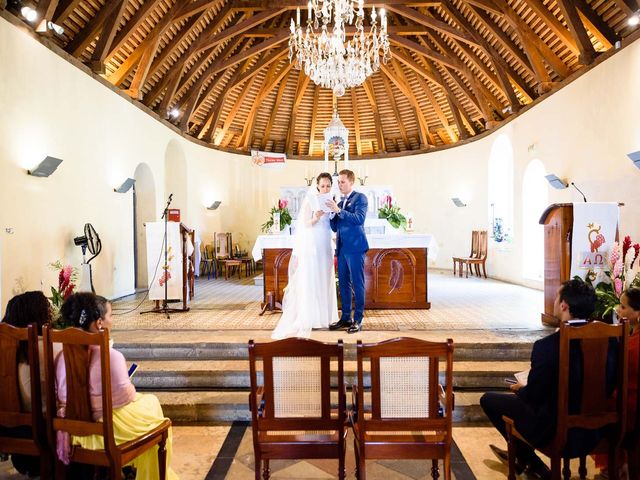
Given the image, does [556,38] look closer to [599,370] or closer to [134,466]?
[599,370]

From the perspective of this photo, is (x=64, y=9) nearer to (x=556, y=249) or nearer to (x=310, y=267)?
(x=310, y=267)

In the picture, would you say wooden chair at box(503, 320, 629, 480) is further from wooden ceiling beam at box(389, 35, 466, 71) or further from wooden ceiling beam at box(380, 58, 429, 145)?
wooden ceiling beam at box(380, 58, 429, 145)

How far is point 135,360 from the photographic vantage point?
424 cm

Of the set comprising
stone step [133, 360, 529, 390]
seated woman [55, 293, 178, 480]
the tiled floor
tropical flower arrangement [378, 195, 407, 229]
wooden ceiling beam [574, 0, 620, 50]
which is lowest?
the tiled floor

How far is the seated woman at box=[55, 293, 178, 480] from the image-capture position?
2.13m


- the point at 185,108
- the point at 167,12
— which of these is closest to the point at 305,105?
the point at 185,108

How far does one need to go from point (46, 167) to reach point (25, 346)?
157 inches

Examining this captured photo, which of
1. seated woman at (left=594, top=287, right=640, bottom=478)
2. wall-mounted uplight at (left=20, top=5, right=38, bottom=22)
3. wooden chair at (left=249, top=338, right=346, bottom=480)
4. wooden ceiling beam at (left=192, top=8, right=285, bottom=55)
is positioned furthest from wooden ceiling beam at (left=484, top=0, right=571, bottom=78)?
wooden chair at (left=249, top=338, right=346, bottom=480)

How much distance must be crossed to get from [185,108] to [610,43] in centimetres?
773

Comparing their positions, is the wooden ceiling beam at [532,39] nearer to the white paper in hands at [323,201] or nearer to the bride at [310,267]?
the bride at [310,267]

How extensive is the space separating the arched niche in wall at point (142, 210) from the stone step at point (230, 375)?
529 centimetres

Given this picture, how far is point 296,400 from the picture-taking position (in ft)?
7.02

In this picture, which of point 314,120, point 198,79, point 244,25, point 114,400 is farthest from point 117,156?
point 314,120

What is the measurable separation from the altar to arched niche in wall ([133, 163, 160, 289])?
3952 mm
